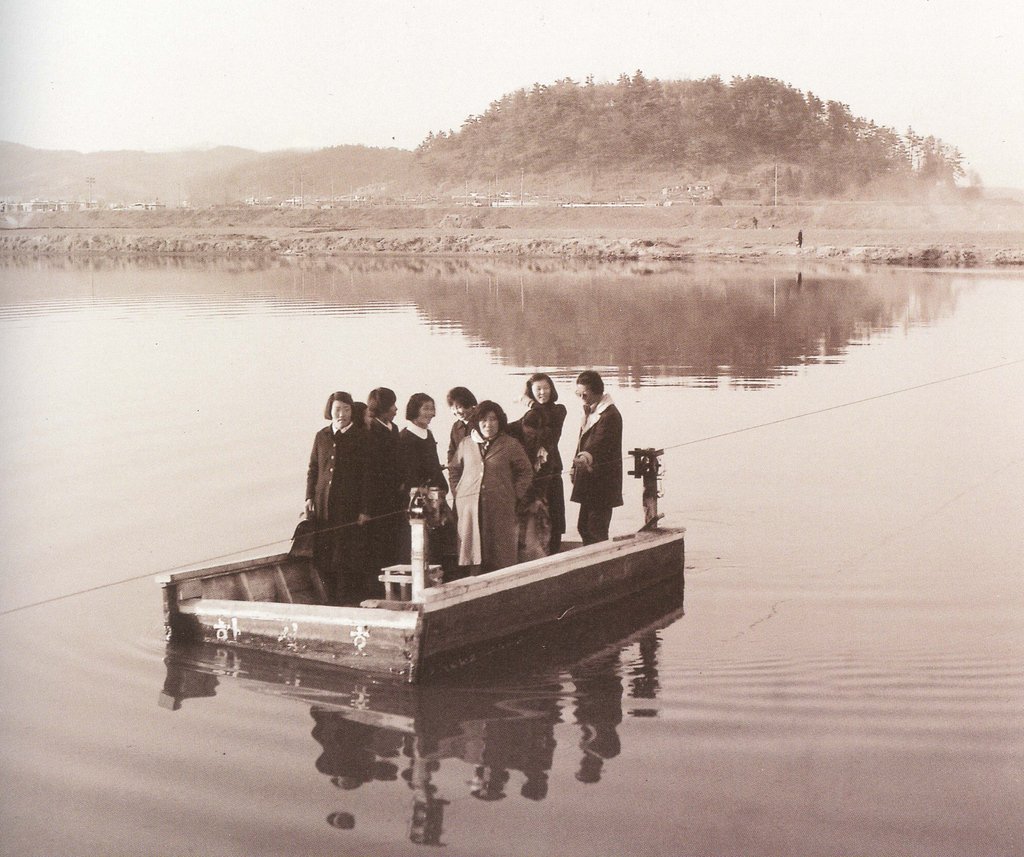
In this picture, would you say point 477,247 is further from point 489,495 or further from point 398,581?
point 398,581

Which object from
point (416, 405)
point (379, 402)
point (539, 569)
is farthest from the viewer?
point (539, 569)

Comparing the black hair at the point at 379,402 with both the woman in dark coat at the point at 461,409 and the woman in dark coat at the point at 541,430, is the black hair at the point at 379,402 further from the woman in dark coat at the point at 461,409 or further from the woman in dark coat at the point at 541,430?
the woman in dark coat at the point at 541,430

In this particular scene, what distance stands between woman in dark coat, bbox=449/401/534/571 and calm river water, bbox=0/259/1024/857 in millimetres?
886

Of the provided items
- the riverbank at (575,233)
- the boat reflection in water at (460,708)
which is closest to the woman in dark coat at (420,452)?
the boat reflection in water at (460,708)

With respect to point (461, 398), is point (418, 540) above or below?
below

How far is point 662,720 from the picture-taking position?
9.90m

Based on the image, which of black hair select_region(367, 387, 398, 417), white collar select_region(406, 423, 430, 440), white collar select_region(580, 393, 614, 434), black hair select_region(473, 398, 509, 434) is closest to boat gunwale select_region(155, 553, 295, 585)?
black hair select_region(367, 387, 398, 417)

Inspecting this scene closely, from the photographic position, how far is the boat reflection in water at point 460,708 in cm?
902

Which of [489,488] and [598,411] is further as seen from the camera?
[598,411]

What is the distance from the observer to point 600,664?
443 inches

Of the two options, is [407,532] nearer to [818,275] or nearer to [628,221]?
[818,275]

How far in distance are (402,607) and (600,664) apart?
6.50ft

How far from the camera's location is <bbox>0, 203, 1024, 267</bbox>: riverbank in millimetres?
87562

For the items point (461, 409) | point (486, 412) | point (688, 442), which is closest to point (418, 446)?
point (461, 409)
